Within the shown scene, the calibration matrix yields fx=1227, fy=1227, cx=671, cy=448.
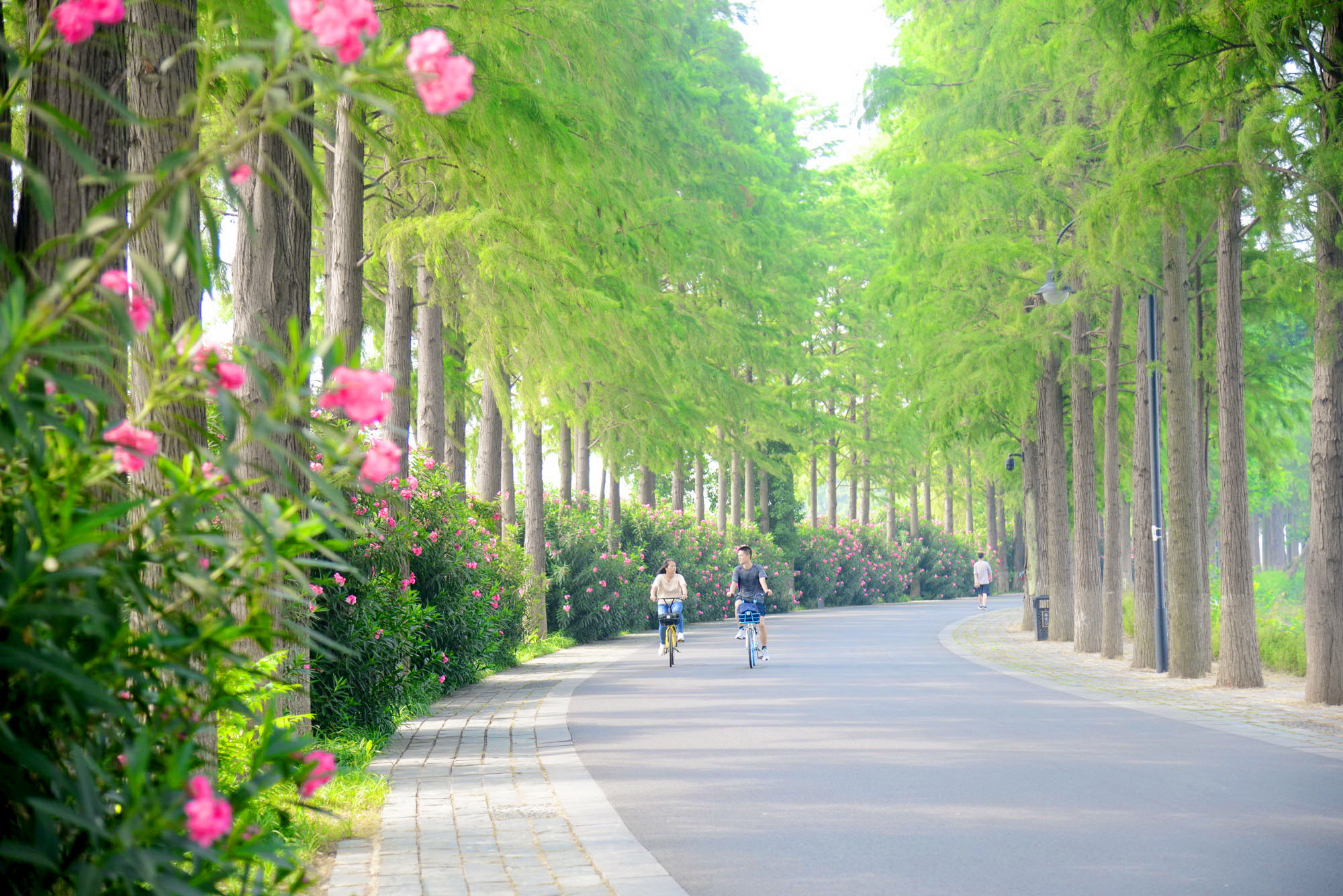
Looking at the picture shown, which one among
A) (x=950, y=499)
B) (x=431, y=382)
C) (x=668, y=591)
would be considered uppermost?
(x=950, y=499)

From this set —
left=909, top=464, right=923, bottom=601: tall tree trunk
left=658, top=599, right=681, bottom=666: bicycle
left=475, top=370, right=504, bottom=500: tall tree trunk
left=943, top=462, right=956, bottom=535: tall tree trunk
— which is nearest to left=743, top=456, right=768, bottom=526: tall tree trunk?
left=909, top=464, right=923, bottom=601: tall tree trunk

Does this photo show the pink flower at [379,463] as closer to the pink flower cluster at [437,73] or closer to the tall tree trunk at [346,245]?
the pink flower cluster at [437,73]

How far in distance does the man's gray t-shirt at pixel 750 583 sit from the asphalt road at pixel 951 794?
415 centimetres

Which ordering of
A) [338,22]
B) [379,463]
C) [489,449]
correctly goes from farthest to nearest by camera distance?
[489,449] < [379,463] < [338,22]

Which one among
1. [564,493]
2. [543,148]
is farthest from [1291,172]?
[564,493]

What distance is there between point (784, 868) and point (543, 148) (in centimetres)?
482

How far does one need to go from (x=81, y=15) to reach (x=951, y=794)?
734cm

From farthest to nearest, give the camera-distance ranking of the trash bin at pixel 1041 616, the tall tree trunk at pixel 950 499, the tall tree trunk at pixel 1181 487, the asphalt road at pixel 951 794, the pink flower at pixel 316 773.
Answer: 1. the tall tree trunk at pixel 950 499
2. the trash bin at pixel 1041 616
3. the tall tree trunk at pixel 1181 487
4. the asphalt road at pixel 951 794
5. the pink flower at pixel 316 773

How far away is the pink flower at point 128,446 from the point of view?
2490 millimetres

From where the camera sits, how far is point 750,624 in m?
18.9

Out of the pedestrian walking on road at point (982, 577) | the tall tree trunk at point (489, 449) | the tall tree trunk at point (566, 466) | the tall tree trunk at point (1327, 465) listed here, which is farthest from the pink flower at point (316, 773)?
the pedestrian walking on road at point (982, 577)

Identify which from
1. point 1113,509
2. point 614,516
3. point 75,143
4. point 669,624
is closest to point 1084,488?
point 1113,509

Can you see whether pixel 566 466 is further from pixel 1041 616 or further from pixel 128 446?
pixel 128 446

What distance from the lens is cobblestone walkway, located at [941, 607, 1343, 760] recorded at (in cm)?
1136
